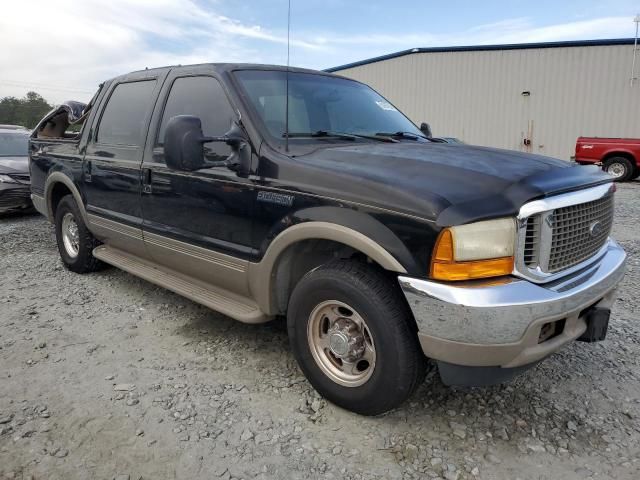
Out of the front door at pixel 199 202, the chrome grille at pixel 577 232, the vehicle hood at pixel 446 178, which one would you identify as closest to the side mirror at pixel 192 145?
the front door at pixel 199 202

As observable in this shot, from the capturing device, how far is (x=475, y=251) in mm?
2193

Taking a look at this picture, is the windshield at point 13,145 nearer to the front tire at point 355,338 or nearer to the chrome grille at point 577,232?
the front tire at point 355,338

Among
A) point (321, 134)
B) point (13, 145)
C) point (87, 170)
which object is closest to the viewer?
point (321, 134)

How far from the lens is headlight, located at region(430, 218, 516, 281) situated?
2176 millimetres

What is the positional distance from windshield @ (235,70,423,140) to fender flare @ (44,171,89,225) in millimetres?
2309

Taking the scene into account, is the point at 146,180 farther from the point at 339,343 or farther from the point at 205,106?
the point at 339,343

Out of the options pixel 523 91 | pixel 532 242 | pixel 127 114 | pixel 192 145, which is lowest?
pixel 532 242

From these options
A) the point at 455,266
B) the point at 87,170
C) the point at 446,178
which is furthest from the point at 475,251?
the point at 87,170

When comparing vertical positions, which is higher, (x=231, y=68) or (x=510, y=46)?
(x=510, y=46)

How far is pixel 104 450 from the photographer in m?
2.39

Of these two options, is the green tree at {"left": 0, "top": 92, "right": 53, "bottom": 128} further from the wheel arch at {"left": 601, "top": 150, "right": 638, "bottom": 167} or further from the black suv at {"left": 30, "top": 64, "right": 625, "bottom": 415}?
the black suv at {"left": 30, "top": 64, "right": 625, "bottom": 415}

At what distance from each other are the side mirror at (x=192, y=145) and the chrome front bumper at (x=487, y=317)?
1.28m

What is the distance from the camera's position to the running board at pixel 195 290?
3123mm

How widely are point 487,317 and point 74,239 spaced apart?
4.49m
